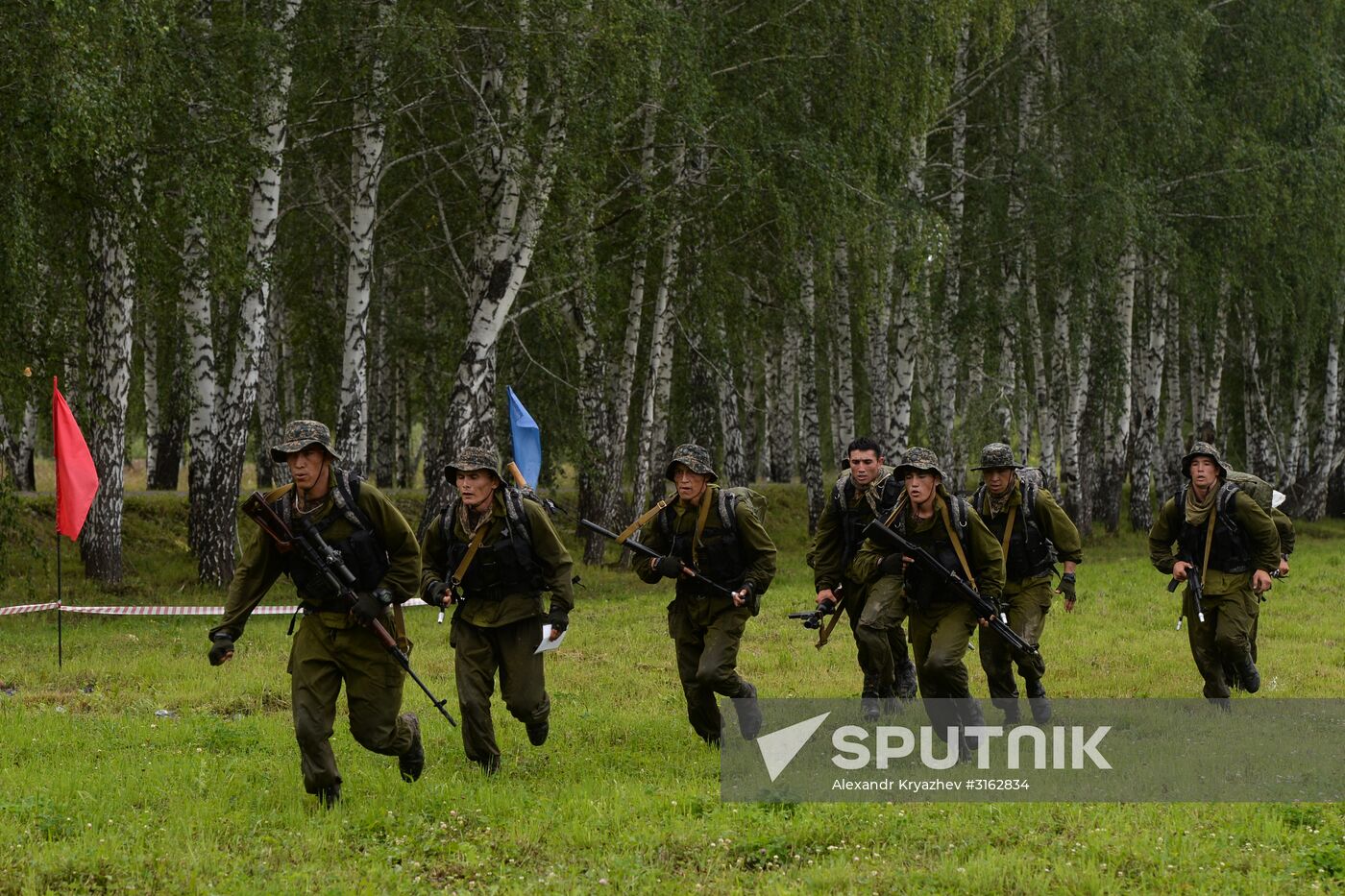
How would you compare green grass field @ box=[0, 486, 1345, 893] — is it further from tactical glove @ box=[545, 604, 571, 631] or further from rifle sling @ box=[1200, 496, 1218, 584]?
rifle sling @ box=[1200, 496, 1218, 584]

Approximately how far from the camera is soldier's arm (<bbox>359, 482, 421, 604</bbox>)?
815 centimetres

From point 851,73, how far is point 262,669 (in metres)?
11.1

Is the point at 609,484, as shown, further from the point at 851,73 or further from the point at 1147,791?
the point at 1147,791

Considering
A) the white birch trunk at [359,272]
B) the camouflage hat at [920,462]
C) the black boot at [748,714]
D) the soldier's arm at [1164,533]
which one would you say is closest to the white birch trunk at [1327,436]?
the white birch trunk at [359,272]

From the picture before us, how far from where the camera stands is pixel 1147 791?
8477 mm

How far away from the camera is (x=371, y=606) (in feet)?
26.1

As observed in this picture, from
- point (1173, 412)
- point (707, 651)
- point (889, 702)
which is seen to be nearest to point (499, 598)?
point (707, 651)

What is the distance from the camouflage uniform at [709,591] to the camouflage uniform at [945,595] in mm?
923

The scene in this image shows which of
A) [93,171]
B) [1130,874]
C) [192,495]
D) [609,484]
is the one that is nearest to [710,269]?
[609,484]

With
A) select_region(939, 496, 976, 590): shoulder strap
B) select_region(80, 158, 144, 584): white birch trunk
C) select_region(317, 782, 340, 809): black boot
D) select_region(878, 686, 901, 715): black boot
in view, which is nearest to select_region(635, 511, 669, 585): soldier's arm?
select_region(939, 496, 976, 590): shoulder strap

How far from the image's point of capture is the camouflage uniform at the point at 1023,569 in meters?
10.4

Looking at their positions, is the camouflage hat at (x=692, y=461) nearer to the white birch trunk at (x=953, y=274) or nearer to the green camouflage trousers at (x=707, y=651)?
the green camouflage trousers at (x=707, y=651)

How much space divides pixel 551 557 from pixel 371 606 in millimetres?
1218

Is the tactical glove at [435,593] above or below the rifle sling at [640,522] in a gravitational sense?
below
